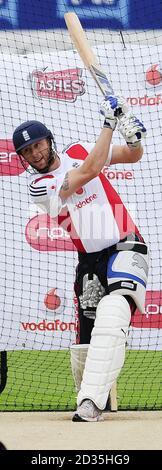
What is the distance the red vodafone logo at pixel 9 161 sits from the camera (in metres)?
8.86

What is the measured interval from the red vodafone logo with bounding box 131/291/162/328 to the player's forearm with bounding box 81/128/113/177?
11.3 feet

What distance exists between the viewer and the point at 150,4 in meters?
10.5

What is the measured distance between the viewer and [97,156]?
5.75m

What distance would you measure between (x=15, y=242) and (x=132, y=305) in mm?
3113

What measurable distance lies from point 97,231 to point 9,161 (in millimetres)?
2951

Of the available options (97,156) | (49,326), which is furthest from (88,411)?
(49,326)

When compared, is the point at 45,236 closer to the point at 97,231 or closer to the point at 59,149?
the point at 59,149

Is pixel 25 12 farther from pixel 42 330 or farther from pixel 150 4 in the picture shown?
pixel 42 330

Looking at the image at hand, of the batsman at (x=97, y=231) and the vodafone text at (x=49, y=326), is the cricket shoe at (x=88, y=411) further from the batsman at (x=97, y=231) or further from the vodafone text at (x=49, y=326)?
the vodafone text at (x=49, y=326)

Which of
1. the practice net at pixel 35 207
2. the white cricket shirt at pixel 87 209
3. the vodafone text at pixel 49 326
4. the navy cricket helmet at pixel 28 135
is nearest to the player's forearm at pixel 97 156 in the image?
the white cricket shirt at pixel 87 209

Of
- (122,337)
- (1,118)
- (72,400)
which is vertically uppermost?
(1,118)

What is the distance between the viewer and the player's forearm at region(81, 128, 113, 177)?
18.9ft

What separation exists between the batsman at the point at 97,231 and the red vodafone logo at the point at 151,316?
263cm
